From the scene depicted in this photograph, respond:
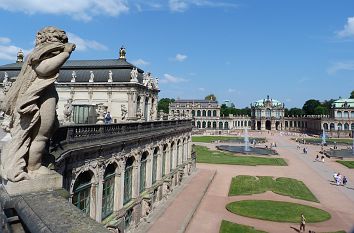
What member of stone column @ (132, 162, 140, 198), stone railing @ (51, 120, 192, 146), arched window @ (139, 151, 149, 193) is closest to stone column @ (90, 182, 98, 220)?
stone railing @ (51, 120, 192, 146)

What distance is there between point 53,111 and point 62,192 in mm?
1417

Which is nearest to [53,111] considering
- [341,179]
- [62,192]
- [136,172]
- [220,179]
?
[62,192]

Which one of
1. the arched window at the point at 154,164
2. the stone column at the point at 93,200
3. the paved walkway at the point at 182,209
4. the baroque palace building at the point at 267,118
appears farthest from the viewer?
the baroque palace building at the point at 267,118

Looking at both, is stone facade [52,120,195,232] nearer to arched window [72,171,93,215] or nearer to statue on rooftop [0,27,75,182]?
arched window [72,171,93,215]

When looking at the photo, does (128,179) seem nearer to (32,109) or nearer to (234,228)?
(234,228)

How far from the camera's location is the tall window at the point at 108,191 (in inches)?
772

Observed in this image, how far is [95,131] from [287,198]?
84.7ft

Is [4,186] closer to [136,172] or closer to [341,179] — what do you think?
[136,172]

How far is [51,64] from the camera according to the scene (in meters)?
5.79

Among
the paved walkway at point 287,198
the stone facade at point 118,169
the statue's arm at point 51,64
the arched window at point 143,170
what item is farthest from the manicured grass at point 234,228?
the statue's arm at point 51,64

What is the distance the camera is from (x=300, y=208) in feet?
105

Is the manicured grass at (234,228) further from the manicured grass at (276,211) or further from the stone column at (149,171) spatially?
the stone column at (149,171)

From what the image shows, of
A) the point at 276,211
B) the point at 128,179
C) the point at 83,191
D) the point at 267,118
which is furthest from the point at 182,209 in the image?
the point at 267,118

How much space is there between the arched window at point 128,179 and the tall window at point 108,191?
2.05 meters
